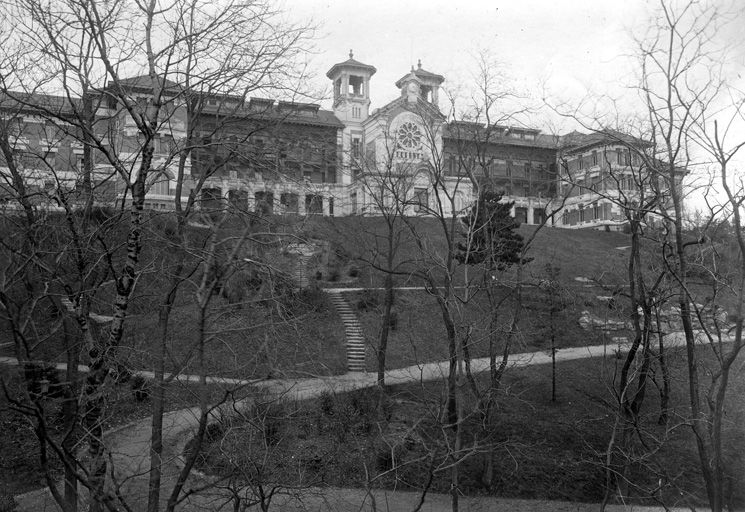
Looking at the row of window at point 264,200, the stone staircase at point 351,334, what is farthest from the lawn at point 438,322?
the row of window at point 264,200

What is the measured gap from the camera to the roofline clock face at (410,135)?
38.5 m

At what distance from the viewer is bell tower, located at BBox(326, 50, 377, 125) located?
45.4m

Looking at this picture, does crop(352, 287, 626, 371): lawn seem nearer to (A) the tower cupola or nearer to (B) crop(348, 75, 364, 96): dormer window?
(A) the tower cupola

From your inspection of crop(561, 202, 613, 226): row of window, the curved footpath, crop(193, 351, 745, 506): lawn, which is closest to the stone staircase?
crop(193, 351, 745, 506): lawn

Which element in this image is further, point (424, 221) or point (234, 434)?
point (424, 221)

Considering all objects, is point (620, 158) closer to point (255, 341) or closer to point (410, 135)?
point (255, 341)

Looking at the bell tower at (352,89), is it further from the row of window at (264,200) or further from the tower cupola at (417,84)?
the row of window at (264,200)

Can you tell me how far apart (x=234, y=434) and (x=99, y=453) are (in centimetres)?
207

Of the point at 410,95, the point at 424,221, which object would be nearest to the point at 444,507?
the point at 410,95

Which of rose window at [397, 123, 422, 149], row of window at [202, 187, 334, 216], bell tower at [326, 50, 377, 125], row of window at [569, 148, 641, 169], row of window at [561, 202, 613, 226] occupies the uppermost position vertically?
bell tower at [326, 50, 377, 125]

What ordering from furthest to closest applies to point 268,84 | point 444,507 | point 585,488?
point 585,488 < point 444,507 < point 268,84

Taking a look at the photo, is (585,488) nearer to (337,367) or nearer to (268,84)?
(337,367)

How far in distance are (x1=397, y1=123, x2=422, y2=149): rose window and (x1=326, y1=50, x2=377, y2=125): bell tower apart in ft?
20.5

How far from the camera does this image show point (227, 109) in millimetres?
11422
